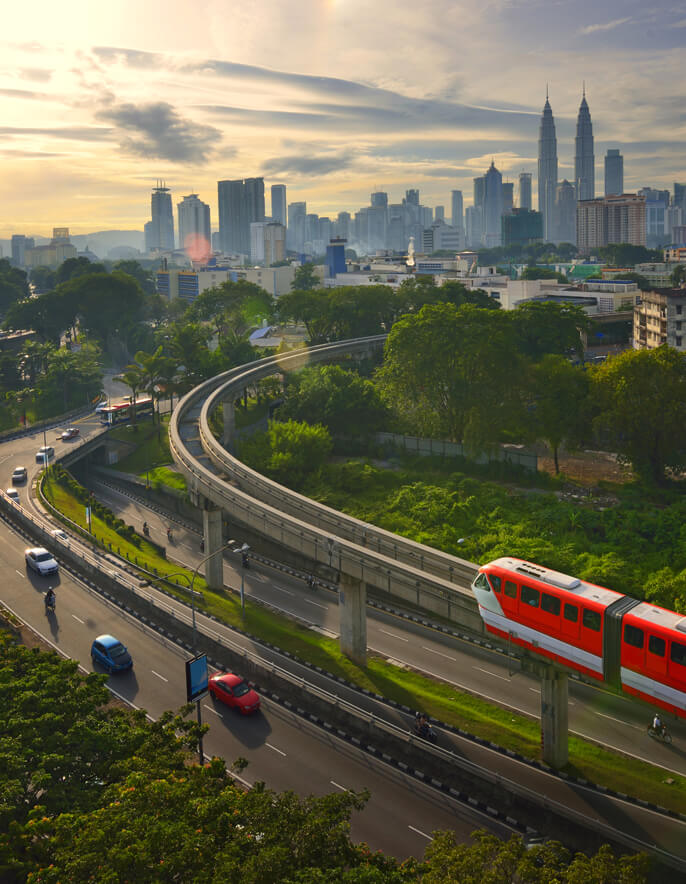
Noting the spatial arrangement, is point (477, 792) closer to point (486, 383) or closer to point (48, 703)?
point (48, 703)

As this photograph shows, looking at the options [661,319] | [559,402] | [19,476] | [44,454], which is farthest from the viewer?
[661,319]

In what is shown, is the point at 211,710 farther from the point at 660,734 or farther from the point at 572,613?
the point at 660,734

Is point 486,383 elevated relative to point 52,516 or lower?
elevated

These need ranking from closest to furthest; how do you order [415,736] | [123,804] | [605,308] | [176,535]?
[123,804] < [415,736] < [176,535] < [605,308]

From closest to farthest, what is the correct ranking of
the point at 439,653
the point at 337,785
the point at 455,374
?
the point at 337,785 → the point at 439,653 → the point at 455,374

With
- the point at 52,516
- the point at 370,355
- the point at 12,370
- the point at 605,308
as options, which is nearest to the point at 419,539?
the point at 52,516

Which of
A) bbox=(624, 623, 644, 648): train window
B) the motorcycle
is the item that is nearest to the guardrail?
bbox=(624, 623, 644, 648): train window

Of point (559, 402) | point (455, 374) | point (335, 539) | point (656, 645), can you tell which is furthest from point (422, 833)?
point (455, 374)
